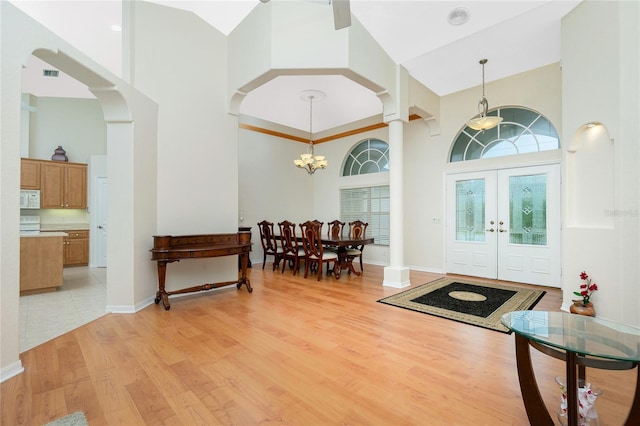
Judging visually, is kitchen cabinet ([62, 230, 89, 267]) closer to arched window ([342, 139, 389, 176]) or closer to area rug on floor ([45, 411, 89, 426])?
area rug on floor ([45, 411, 89, 426])

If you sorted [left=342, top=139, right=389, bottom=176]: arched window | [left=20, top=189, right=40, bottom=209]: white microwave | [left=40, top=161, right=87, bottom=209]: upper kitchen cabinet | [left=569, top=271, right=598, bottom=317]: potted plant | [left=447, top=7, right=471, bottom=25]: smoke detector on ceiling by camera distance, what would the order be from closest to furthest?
[left=569, top=271, right=598, bottom=317]: potted plant < [left=447, top=7, right=471, bottom=25]: smoke detector on ceiling < [left=20, top=189, right=40, bottom=209]: white microwave < [left=40, top=161, right=87, bottom=209]: upper kitchen cabinet < [left=342, top=139, right=389, bottom=176]: arched window

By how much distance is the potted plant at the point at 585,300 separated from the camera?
3.05 metres

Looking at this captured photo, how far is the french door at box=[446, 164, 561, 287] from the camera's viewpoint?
4.49m

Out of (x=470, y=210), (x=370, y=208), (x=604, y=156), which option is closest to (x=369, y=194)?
(x=370, y=208)

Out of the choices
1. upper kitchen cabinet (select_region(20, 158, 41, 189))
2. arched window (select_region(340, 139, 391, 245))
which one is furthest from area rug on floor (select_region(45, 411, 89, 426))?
upper kitchen cabinet (select_region(20, 158, 41, 189))

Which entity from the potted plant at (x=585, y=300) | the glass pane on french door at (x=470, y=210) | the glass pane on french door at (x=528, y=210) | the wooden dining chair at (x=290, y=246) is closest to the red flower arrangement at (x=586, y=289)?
the potted plant at (x=585, y=300)

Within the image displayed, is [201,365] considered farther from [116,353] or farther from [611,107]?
[611,107]

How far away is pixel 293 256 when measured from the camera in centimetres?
532

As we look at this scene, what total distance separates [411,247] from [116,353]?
5325 millimetres

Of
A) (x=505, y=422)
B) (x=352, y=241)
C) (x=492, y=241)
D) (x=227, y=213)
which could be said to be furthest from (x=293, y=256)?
(x=505, y=422)

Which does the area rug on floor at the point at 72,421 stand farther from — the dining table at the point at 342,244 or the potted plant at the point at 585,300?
the potted plant at the point at 585,300

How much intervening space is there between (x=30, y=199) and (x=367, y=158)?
24.0 feet

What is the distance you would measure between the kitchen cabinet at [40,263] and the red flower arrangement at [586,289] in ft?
22.8

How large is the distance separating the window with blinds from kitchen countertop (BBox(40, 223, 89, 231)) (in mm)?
6046
